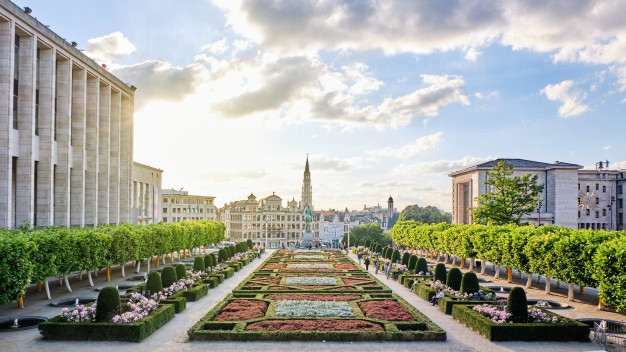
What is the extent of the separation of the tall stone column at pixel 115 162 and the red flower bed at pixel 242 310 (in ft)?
129

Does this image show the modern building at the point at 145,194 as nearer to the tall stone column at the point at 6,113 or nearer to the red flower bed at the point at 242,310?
the tall stone column at the point at 6,113

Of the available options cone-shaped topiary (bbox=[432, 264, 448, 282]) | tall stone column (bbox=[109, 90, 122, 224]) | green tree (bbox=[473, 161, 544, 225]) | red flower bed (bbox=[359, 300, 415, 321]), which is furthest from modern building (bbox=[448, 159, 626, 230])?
red flower bed (bbox=[359, 300, 415, 321])

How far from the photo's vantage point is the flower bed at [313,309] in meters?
28.0

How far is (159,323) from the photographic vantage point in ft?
84.8

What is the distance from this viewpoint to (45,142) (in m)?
48.2

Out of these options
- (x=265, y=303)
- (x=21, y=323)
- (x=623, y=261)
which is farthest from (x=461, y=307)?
(x=21, y=323)

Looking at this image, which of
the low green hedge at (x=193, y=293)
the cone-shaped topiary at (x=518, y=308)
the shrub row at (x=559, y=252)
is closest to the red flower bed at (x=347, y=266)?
the shrub row at (x=559, y=252)

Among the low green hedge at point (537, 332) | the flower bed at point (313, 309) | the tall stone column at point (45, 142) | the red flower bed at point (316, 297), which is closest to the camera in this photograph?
the low green hedge at point (537, 332)

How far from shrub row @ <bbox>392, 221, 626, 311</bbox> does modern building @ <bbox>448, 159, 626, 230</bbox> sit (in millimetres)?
46840

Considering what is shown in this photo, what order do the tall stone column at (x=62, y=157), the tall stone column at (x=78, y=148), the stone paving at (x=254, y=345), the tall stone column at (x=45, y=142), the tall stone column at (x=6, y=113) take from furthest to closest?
1. the tall stone column at (x=78, y=148)
2. the tall stone column at (x=62, y=157)
3. the tall stone column at (x=45, y=142)
4. the tall stone column at (x=6, y=113)
5. the stone paving at (x=254, y=345)

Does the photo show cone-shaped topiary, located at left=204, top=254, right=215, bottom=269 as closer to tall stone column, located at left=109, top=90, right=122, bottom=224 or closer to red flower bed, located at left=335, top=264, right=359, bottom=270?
red flower bed, located at left=335, top=264, right=359, bottom=270

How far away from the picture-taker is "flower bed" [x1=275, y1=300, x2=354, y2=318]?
91.7 feet

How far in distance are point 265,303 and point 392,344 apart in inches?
429

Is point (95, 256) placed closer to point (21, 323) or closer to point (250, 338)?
point (21, 323)
